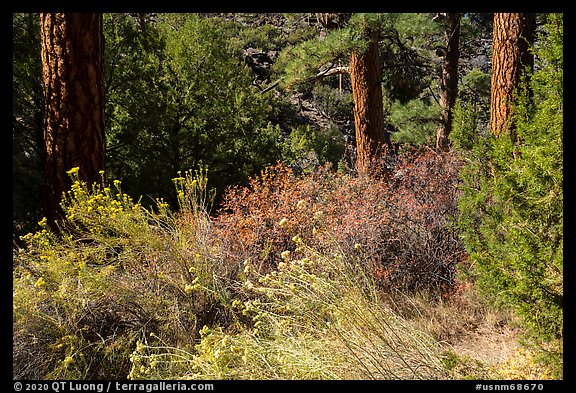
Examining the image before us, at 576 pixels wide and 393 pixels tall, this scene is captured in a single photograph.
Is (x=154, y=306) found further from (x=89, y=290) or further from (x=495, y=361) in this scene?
(x=495, y=361)

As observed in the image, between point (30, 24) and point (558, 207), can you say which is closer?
point (558, 207)

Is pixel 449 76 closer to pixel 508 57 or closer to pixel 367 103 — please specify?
pixel 367 103

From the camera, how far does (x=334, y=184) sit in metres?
6.33

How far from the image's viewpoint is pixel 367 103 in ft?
24.0

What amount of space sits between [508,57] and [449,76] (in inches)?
196

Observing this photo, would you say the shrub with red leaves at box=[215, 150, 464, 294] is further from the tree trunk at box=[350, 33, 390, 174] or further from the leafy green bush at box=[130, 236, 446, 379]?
the tree trunk at box=[350, 33, 390, 174]

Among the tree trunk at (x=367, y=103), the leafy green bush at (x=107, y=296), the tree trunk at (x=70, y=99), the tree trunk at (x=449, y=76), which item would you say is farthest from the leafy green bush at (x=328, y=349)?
the tree trunk at (x=449, y=76)

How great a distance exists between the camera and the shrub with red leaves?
4.21 meters

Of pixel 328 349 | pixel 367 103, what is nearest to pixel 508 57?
pixel 367 103

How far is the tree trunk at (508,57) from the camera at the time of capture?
4812 millimetres

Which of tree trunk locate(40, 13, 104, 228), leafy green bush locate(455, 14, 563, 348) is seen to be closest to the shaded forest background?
leafy green bush locate(455, 14, 563, 348)

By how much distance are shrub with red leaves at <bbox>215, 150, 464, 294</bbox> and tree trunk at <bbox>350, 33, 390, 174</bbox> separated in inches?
71.4

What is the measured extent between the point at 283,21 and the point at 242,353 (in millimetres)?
40142

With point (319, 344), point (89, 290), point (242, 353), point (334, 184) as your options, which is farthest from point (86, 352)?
point (334, 184)
